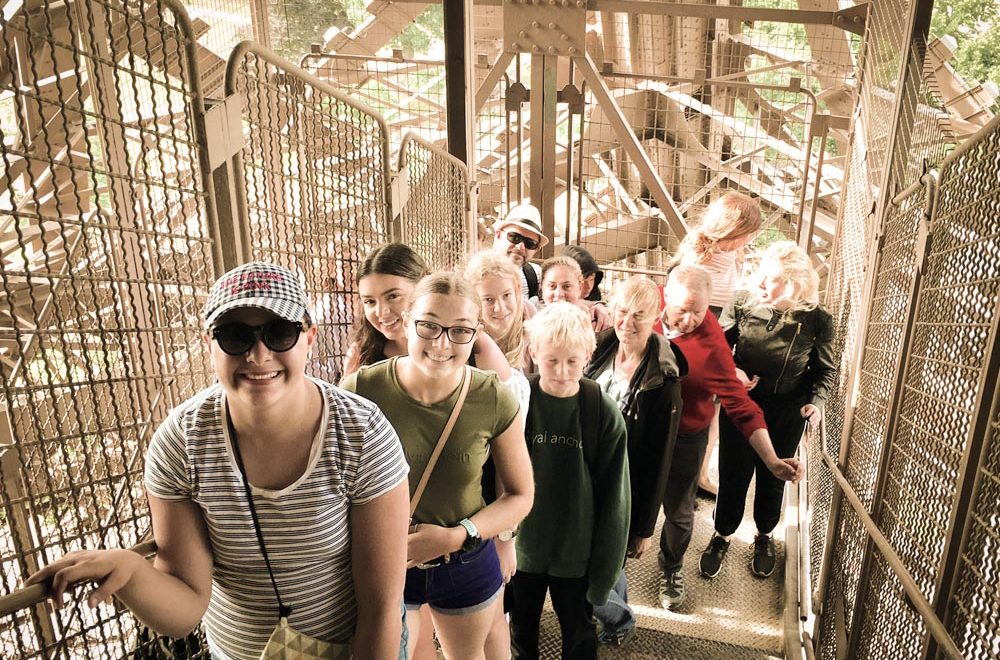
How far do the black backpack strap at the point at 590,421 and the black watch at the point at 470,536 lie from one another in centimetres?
62

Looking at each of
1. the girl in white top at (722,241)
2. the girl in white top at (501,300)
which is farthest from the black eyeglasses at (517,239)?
the girl in white top at (501,300)

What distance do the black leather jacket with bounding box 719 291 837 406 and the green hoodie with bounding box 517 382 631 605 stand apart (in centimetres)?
126

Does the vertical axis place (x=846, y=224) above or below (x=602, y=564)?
above

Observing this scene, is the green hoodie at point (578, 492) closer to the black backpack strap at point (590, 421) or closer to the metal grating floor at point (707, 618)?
the black backpack strap at point (590, 421)

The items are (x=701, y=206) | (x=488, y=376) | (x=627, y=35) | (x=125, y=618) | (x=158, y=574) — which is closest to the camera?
(x=158, y=574)

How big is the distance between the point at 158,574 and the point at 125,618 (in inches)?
114

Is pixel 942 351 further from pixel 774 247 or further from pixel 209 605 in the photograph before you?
pixel 209 605

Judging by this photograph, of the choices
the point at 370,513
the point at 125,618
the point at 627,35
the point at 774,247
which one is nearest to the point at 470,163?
the point at 774,247

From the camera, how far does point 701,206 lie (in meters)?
6.56

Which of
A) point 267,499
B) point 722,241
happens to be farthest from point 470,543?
point 722,241

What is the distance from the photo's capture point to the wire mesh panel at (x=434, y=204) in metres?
3.13

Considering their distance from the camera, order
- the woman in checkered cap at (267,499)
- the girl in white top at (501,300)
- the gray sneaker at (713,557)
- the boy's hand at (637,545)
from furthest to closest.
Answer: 1. the gray sneaker at (713,557)
2. the boy's hand at (637,545)
3. the girl in white top at (501,300)
4. the woman in checkered cap at (267,499)

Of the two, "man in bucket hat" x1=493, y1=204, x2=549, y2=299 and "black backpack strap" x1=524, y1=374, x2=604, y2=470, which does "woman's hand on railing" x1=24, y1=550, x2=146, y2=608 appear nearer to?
"black backpack strap" x1=524, y1=374, x2=604, y2=470

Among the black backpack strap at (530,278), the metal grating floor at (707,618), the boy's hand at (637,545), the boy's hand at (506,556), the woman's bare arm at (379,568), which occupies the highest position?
the black backpack strap at (530,278)
